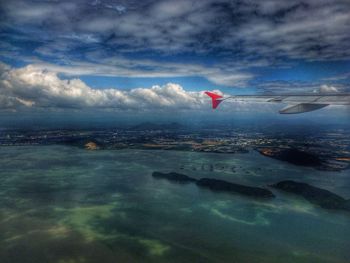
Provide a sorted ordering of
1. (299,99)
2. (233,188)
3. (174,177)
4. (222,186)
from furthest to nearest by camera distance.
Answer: (174,177) < (222,186) < (233,188) < (299,99)

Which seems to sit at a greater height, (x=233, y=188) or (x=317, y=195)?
(x=317, y=195)

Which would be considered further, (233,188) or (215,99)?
(233,188)

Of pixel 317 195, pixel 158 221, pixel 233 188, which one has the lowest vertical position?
pixel 158 221

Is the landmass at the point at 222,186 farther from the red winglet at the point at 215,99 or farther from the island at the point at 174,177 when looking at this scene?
the red winglet at the point at 215,99

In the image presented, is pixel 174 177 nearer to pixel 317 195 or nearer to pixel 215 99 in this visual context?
pixel 317 195

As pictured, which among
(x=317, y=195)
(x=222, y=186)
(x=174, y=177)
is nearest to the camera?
(x=317, y=195)

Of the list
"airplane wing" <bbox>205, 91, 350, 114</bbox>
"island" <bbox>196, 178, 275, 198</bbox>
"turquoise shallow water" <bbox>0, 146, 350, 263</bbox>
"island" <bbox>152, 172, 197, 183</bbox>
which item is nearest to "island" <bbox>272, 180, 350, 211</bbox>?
"turquoise shallow water" <bbox>0, 146, 350, 263</bbox>

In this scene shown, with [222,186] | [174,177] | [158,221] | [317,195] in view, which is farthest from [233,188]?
[158,221]
